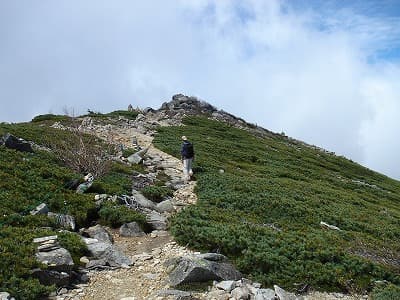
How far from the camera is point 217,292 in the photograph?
10328 mm

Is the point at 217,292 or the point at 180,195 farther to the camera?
the point at 180,195

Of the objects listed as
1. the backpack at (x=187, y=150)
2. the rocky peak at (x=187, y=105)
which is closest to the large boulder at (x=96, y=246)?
the backpack at (x=187, y=150)

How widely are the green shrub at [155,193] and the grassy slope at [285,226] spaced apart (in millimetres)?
1703

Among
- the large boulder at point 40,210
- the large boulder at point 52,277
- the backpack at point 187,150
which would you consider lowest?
the large boulder at point 52,277

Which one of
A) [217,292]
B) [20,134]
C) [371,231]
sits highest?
[20,134]

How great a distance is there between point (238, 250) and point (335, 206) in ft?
42.0

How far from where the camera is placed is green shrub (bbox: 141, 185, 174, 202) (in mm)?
19047

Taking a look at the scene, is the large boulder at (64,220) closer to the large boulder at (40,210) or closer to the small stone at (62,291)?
the large boulder at (40,210)

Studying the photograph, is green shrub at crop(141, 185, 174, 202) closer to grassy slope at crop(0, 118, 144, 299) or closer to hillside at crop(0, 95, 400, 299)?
hillside at crop(0, 95, 400, 299)

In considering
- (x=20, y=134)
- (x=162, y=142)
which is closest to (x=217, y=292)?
(x=20, y=134)

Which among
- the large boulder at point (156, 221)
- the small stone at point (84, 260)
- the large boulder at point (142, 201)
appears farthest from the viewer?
the large boulder at point (142, 201)

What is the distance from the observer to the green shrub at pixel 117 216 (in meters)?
14.8

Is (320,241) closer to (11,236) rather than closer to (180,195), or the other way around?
(180,195)

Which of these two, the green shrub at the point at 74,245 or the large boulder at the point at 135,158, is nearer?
the green shrub at the point at 74,245
